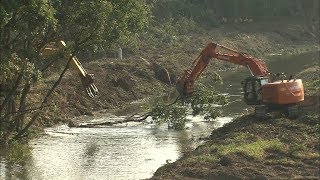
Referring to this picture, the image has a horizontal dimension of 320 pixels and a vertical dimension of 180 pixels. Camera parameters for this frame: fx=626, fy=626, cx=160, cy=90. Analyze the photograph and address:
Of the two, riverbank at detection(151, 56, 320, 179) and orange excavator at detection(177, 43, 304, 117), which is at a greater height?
orange excavator at detection(177, 43, 304, 117)

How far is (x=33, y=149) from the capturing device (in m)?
27.4

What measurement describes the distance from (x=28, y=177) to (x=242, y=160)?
7826mm

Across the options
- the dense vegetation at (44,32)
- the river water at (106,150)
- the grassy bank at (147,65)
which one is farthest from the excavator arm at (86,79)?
the dense vegetation at (44,32)

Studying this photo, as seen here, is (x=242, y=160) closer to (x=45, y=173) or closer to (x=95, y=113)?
(x=45, y=173)

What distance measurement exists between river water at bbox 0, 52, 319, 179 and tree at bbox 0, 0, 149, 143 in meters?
2.26

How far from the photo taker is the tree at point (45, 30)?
62.5 feet

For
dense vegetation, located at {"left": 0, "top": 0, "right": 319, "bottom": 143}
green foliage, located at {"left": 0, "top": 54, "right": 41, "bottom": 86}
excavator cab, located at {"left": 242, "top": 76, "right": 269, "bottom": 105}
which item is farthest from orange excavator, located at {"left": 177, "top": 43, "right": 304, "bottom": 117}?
green foliage, located at {"left": 0, "top": 54, "right": 41, "bottom": 86}

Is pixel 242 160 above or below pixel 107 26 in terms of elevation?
below

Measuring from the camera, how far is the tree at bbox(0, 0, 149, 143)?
19.1 metres

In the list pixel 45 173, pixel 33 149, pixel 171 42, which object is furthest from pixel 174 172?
pixel 171 42

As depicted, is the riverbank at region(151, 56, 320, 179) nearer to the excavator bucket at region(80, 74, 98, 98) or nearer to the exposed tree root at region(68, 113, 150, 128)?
the exposed tree root at region(68, 113, 150, 128)

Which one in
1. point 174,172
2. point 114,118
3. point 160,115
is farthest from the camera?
point 114,118

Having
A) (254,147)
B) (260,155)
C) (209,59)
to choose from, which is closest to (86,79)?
(209,59)

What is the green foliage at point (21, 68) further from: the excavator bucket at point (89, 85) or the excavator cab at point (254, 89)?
the excavator bucket at point (89, 85)
